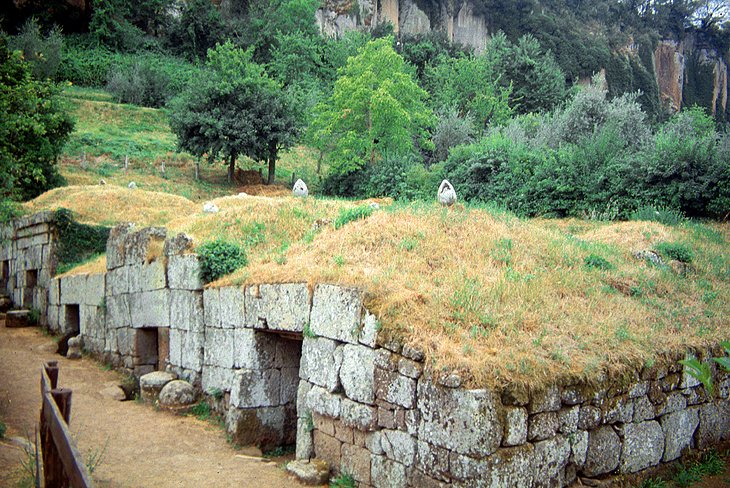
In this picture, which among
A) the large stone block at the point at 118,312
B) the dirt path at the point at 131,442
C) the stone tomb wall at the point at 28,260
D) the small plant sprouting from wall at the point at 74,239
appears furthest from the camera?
the stone tomb wall at the point at 28,260

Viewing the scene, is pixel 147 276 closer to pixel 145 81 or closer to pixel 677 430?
pixel 677 430

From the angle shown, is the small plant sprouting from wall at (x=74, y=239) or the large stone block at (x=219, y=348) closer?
the large stone block at (x=219, y=348)

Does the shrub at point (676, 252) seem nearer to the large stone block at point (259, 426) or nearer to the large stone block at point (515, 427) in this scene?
the large stone block at point (515, 427)

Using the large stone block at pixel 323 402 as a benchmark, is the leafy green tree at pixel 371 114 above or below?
above

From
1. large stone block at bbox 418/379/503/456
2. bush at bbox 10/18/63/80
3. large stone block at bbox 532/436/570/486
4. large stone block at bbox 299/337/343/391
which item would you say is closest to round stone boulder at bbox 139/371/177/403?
large stone block at bbox 299/337/343/391

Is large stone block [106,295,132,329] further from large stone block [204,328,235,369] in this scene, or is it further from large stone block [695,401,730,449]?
large stone block [695,401,730,449]

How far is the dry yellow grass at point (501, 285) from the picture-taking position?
6.82m

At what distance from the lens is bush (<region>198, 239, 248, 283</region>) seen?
10984 millimetres

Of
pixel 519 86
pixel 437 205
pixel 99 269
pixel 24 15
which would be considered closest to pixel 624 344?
pixel 437 205

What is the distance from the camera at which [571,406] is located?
671cm

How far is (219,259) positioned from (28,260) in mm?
12329

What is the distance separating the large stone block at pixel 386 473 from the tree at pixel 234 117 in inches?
1016

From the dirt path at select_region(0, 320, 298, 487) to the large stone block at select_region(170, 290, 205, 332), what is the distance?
1679 millimetres

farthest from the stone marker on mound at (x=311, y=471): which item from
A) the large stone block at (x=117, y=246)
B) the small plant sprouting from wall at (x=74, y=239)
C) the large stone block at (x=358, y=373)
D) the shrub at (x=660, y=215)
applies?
the small plant sprouting from wall at (x=74, y=239)
